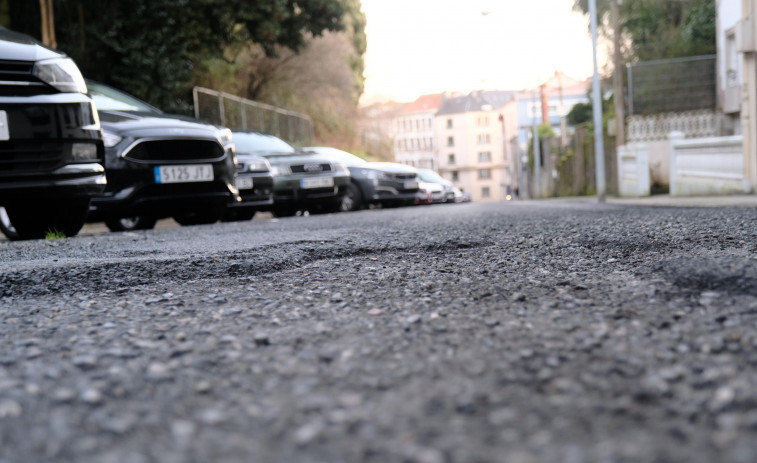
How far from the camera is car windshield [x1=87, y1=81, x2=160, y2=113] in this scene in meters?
7.91

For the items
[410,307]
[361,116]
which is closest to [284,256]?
[410,307]

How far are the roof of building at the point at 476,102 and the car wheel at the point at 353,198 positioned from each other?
274ft

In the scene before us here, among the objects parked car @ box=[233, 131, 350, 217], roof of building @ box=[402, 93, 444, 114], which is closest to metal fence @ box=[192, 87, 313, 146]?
parked car @ box=[233, 131, 350, 217]

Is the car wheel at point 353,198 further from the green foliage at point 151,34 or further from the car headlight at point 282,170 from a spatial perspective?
the green foliage at point 151,34

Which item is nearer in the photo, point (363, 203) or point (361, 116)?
point (363, 203)

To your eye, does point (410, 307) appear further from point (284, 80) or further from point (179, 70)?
point (284, 80)

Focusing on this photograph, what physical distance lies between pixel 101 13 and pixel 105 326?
14.0m

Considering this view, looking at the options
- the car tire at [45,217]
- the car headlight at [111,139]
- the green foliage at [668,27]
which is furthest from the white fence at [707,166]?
the car tire at [45,217]

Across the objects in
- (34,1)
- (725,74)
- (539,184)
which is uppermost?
(34,1)

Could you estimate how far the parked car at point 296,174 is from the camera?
11664 mm

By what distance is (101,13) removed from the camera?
1481 centimetres

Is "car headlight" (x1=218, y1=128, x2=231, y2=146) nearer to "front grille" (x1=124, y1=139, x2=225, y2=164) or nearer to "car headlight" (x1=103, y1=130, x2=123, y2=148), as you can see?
"front grille" (x1=124, y1=139, x2=225, y2=164)

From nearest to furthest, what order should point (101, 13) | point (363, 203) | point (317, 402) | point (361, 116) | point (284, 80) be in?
point (317, 402)
point (363, 203)
point (101, 13)
point (284, 80)
point (361, 116)

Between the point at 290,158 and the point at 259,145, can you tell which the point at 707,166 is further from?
the point at 259,145
